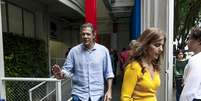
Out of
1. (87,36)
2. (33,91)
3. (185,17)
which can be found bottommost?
(33,91)

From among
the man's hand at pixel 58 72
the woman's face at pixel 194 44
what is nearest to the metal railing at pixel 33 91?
the man's hand at pixel 58 72

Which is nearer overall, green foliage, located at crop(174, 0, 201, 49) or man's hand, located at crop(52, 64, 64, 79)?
man's hand, located at crop(52, 64, 64, 79)

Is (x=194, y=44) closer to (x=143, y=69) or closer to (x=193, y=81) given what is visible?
(x=193, y=81)

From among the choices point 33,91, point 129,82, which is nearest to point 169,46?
point 33,91

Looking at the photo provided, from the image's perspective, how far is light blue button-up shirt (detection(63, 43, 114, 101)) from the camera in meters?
3.56

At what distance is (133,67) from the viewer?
2439 millimetres

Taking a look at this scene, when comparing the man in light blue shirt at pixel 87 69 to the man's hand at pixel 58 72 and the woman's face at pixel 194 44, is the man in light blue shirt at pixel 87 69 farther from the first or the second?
the woman's face at pixel 194 44

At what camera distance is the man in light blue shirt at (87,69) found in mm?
3539

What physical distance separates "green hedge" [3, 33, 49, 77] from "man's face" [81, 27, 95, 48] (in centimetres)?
442

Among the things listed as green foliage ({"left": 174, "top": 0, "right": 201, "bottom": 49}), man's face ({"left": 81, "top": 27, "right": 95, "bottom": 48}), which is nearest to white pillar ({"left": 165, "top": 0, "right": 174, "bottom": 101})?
man's face ({"left": 81, "top": 27, "right": 95, "bottom": 48})

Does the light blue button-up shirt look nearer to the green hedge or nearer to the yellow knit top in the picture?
the yellow knit top

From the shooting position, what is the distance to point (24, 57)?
29.1 ft

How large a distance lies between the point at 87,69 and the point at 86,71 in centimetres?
3

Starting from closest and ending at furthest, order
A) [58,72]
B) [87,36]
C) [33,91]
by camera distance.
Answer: [58,72] < [87,36] < [33,91]
